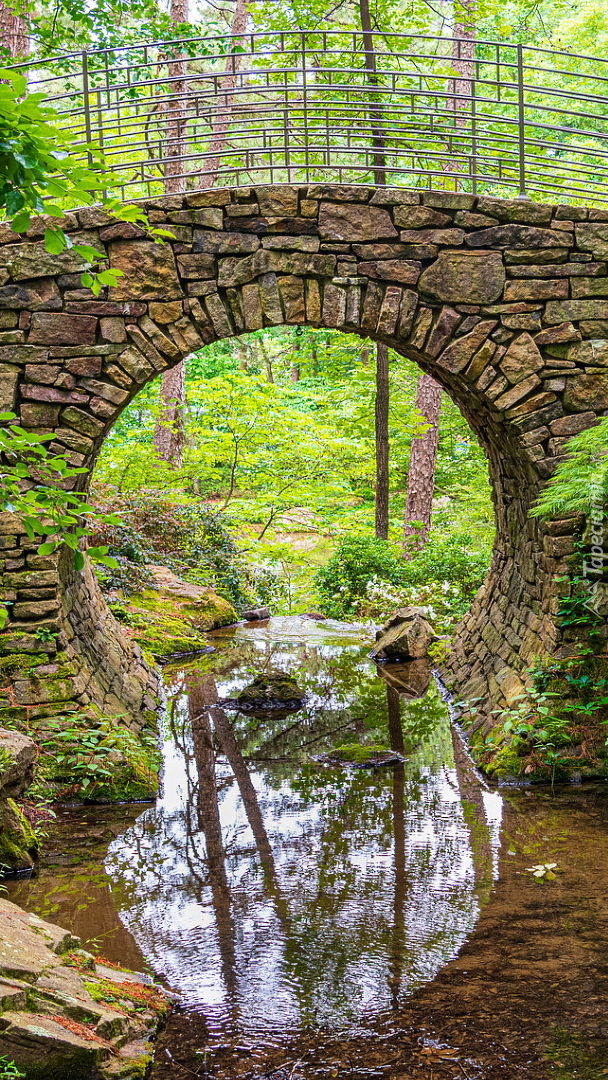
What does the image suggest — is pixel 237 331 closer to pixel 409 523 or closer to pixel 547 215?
pixel 547 215

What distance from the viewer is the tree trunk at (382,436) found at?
13773mm

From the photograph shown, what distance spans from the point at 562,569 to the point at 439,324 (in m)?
2.18

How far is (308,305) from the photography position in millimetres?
7348

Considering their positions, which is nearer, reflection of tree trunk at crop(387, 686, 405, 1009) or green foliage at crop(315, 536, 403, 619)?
reflection of tree trunk at crop(387, 686, 405, 1009)

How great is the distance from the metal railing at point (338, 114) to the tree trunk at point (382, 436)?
8.60 ft

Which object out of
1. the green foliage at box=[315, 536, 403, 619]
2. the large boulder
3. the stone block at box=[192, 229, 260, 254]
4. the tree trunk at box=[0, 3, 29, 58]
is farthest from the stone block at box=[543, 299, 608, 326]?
the tree trunk at box=[0, 3, 29, 58]

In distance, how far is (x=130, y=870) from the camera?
5.42 meters

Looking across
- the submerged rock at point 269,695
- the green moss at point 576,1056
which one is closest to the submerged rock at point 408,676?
the submerged rock at point 269,695

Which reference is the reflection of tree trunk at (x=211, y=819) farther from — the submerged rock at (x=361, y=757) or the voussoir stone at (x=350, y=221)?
the voussoir stone at (x=350, y=221)

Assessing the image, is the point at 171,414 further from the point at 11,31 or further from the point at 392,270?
the point at 392,270

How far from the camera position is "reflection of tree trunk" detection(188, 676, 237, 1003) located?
441 cm

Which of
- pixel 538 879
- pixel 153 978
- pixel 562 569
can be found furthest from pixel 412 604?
pixel 153 978

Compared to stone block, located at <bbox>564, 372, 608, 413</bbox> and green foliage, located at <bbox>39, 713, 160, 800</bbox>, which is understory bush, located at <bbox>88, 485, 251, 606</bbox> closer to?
green foliage, located at <bbox>39, 713, 160, 800</bbox>

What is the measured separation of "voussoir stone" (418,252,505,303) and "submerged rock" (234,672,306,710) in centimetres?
417
